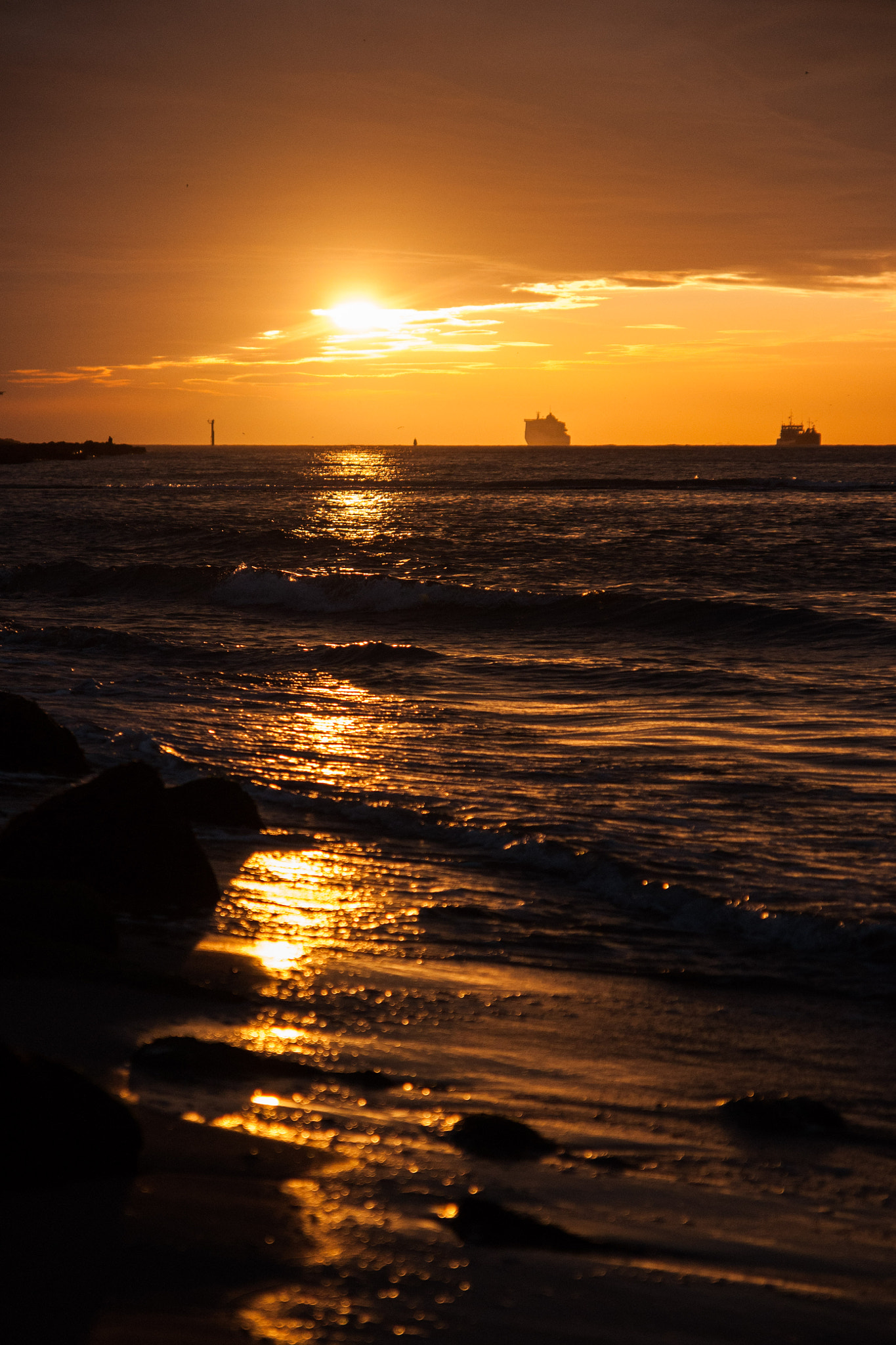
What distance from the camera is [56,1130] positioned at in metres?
2.75

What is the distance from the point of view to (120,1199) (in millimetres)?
2701

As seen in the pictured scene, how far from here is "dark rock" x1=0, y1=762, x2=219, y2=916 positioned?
212 inches

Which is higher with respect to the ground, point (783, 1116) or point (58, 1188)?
point (58, 1188)

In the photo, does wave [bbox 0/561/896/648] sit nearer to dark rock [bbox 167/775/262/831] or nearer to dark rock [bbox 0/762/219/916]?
dark rock [bbox 167/775/262/831]

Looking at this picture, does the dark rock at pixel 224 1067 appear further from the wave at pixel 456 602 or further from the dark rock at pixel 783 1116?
the wave at pixel 456 602

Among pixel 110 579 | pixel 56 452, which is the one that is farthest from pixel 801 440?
pixel 110 579

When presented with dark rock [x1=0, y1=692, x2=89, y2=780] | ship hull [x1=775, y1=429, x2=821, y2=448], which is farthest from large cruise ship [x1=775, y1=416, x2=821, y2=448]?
dark rock [x1=0, y1=692, x2=89, y2=780]

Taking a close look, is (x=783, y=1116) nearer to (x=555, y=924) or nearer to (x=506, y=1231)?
(x=506, y=1231)

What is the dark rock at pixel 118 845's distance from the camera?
Answer: 5383 millimetres

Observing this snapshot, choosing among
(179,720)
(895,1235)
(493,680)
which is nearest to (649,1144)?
(895,1235)

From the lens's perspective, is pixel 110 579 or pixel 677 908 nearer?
pixel 677 908

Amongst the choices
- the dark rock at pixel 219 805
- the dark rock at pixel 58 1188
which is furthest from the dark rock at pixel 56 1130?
the dark rock at pixel 219 805

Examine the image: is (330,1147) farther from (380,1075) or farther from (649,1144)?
(649,1144)

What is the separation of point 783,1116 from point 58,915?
298cm
